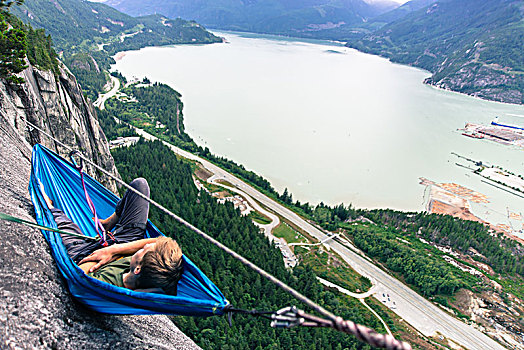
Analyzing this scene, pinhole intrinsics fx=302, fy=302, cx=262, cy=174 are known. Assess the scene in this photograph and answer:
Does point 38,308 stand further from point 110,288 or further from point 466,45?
point 466,45

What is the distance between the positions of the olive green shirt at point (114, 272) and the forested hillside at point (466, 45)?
9984 cm

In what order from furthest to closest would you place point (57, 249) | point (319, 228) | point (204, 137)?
point (204, 137)
point (319, 228)
point (57, 249)

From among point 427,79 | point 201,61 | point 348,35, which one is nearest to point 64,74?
point 201,61

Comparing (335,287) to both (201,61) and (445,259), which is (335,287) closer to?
(445,259)

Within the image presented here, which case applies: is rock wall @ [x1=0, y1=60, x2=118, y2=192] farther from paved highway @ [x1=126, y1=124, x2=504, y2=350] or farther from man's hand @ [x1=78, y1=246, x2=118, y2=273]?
paved highway @ [x1=126, y1=124, x2=504, y2=350]

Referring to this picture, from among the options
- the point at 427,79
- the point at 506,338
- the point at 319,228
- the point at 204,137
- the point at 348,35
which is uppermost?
the point at 348,35

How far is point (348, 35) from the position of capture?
195 meters

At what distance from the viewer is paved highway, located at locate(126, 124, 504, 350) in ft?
57.0

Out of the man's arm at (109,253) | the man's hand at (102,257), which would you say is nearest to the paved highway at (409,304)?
the man's arm at (109,253)

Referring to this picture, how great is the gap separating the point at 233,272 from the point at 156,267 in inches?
657

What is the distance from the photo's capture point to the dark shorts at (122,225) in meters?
3.05

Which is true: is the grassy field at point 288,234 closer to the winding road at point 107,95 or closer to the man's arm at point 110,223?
the man's arm at point 110,223

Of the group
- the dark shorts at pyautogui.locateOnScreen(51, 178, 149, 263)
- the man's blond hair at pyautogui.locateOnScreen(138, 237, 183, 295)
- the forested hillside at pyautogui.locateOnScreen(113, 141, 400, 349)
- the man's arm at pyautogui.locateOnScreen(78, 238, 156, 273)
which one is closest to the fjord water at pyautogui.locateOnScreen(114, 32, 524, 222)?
the forested hillside at pyautogui.locateOnScreen(113, 141, 400, 349)

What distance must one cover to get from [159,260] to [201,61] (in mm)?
101380
